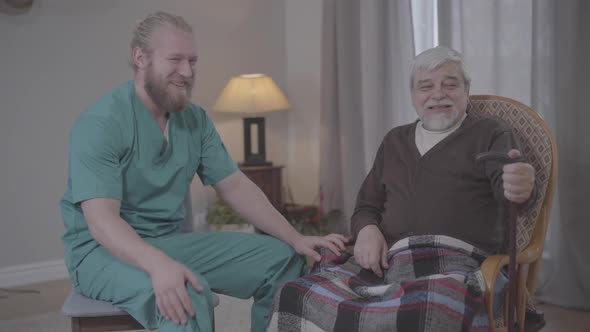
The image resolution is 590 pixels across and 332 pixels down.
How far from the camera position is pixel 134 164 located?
1.72 m

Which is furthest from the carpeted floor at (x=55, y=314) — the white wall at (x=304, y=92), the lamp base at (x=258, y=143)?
the white wall at (x=304, y=92)

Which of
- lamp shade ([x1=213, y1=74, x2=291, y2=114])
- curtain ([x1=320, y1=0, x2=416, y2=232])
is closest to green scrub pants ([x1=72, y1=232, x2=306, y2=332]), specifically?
curtain ([x1=320, y1=0, x2=416, y2=232])

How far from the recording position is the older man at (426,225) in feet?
4.71

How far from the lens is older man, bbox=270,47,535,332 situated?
4.71 feet

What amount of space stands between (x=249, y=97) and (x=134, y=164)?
2.08 metres

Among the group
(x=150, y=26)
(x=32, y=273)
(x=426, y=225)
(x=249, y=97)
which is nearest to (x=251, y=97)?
(x=249, y=97)

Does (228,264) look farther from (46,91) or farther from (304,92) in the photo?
(304,92)

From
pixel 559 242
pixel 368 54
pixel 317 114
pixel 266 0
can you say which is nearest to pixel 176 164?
pixel 559 242

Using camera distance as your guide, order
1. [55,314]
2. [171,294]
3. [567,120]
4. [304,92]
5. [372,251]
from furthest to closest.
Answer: [304,92]
[55,314]
[567,120]
[372,251]
[171,294]

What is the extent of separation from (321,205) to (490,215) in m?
2.27

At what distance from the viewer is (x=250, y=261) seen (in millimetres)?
1765

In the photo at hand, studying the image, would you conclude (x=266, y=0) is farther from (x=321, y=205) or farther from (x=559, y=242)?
(x=559, y=242)

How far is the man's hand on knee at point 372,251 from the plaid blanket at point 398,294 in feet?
0.07

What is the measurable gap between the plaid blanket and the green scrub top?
0.43 metres
